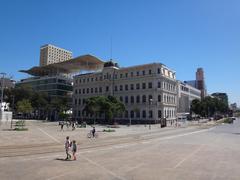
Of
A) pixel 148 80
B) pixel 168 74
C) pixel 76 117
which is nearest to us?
pixel 148 80

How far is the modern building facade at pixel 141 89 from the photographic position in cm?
9756

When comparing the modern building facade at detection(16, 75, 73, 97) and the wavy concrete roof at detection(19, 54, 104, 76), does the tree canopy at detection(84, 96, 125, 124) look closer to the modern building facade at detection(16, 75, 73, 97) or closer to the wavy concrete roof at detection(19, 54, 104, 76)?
the wavy concrete roof at detection(19, 54, 104, 76)

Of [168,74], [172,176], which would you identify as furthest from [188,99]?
[172,176]

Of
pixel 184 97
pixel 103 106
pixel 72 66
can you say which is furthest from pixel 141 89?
pixel 184 97

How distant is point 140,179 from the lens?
16250 mm

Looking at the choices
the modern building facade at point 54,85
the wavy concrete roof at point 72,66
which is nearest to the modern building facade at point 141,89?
the wavy concrete roof at point 72,66

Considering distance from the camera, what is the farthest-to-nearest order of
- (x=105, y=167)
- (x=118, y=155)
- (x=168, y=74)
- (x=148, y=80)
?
1. (x=168, y=74)
2. (x=148, y=80)
3. (x=118, y=155)
4. (x=105, y=167)

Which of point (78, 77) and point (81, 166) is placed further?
point (78, 77)

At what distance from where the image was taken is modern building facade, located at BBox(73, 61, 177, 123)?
97562 millimetres

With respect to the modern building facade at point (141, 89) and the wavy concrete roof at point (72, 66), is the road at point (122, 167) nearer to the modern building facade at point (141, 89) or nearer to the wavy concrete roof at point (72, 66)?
the modern building facade at point (141, 89)

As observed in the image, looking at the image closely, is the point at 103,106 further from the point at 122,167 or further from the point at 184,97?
the point at 184,97

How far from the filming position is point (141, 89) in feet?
333

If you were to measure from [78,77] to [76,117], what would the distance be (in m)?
18.3

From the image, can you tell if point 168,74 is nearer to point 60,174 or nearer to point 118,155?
point 118,155
